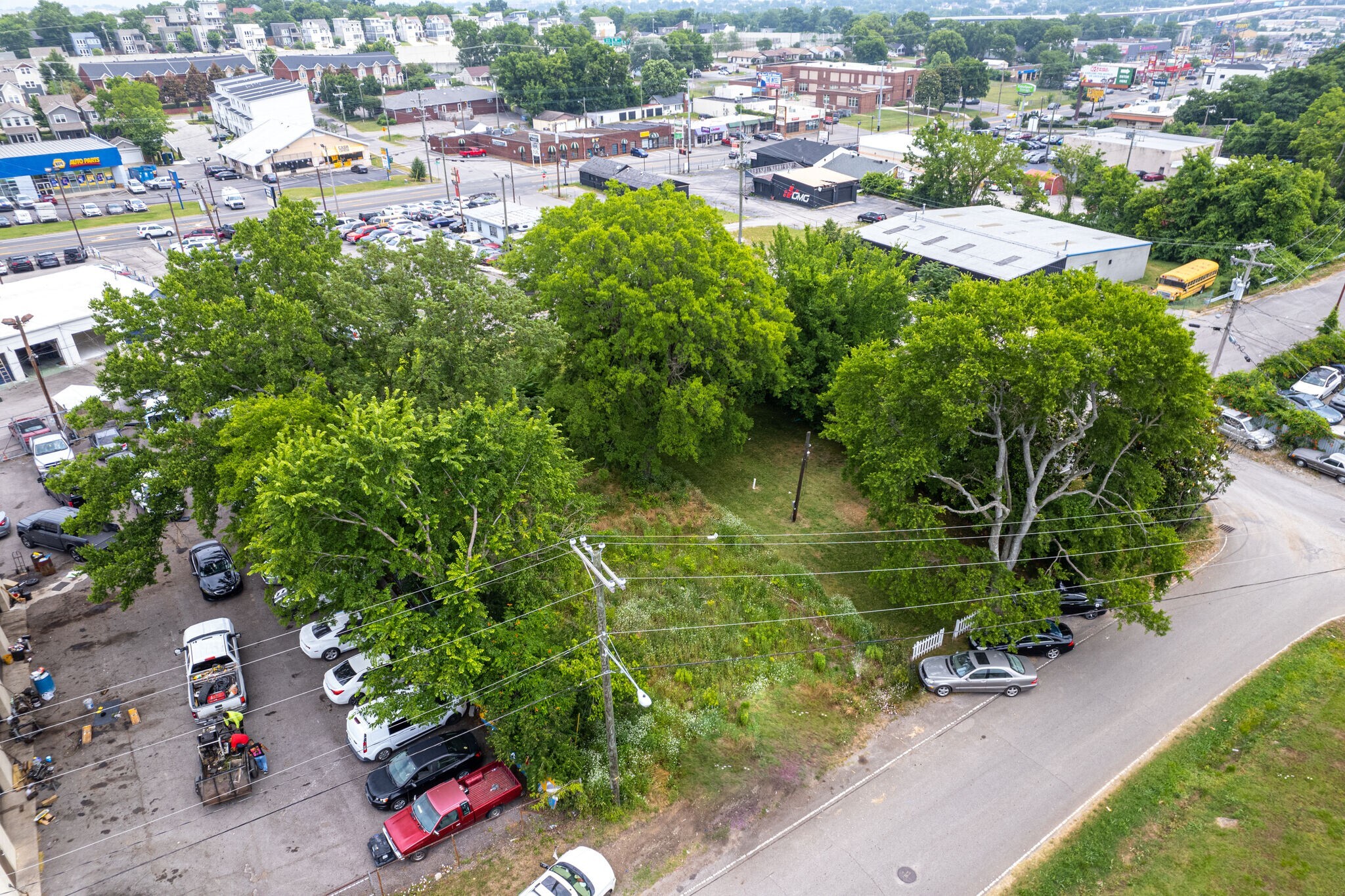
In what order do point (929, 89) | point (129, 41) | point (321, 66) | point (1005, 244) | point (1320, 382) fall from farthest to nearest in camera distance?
point (129, 41), point (321, 66), point (929, 89), point (1005, 244), point (1320, 382)

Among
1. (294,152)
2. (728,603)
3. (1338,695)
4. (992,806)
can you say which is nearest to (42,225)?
(294,152)

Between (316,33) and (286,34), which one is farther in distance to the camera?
(286,34)

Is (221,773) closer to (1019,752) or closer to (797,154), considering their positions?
(1019,752)

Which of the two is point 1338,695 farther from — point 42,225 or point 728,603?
point 42,225

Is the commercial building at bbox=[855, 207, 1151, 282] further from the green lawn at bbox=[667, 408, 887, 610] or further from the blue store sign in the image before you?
the blue store sign

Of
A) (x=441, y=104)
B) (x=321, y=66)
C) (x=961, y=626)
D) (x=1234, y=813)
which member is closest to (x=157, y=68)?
(x=321, y=66)

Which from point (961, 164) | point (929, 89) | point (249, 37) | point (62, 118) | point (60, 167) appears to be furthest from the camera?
point (249, 37)

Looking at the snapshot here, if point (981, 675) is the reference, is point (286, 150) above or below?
above
